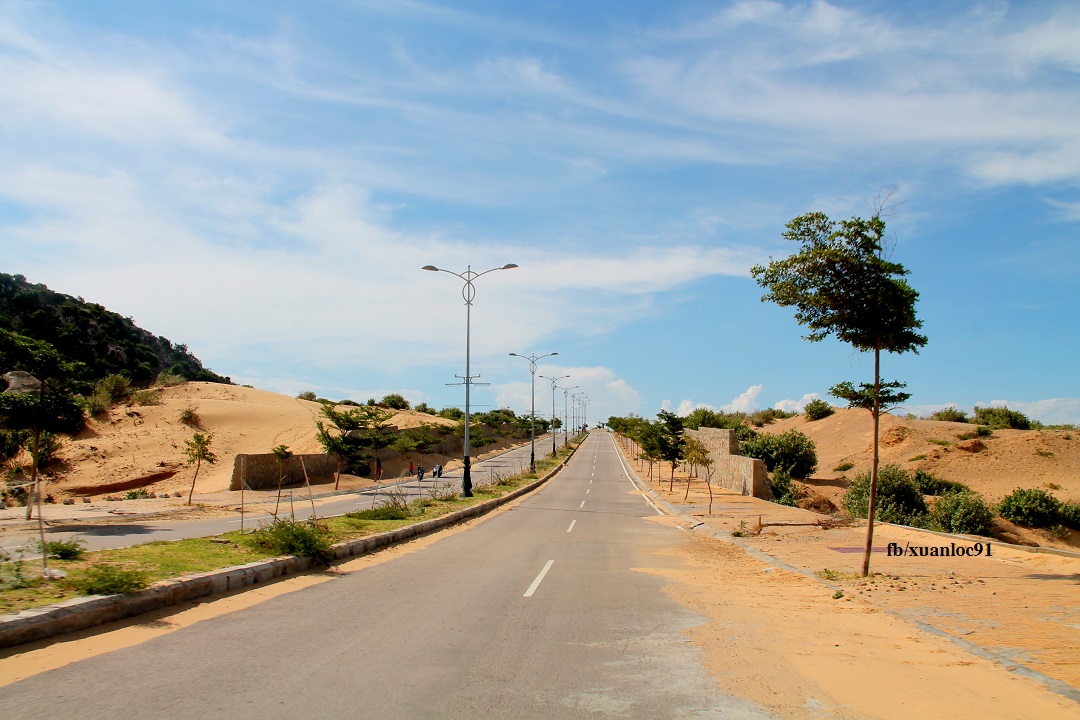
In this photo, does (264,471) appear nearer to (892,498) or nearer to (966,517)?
(892,498)

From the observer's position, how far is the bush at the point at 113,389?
61469 mm

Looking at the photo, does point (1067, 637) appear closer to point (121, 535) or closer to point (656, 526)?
point (656, 526)

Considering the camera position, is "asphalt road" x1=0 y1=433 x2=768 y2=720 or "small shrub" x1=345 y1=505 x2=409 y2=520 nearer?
"asphalt road" x1=0 y1=433 x2=768 y2=720

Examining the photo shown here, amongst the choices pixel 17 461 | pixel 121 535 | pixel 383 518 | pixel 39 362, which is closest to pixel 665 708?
pixel 383 518

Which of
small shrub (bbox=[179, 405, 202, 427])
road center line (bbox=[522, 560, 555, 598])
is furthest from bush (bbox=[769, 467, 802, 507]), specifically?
small shrub (bbox=[179, 405, 202, 427])

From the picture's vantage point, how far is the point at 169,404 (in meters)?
66.6

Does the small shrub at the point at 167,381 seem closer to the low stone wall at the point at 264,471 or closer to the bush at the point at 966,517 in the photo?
the low stone wall at the point at 264,471

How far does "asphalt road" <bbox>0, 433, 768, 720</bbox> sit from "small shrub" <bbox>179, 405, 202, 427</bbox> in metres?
58.4

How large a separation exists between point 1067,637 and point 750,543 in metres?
10.3

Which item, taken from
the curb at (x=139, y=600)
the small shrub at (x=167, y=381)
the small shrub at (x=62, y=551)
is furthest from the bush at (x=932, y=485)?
the small shrub at (x=167, y=381)

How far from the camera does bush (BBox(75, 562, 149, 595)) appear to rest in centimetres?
765

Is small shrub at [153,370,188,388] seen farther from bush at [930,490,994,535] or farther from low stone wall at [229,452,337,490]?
bush at [930,490,994,535]

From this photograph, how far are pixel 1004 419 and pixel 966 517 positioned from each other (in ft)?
121

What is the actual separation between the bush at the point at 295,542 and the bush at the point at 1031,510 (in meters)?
30.3
